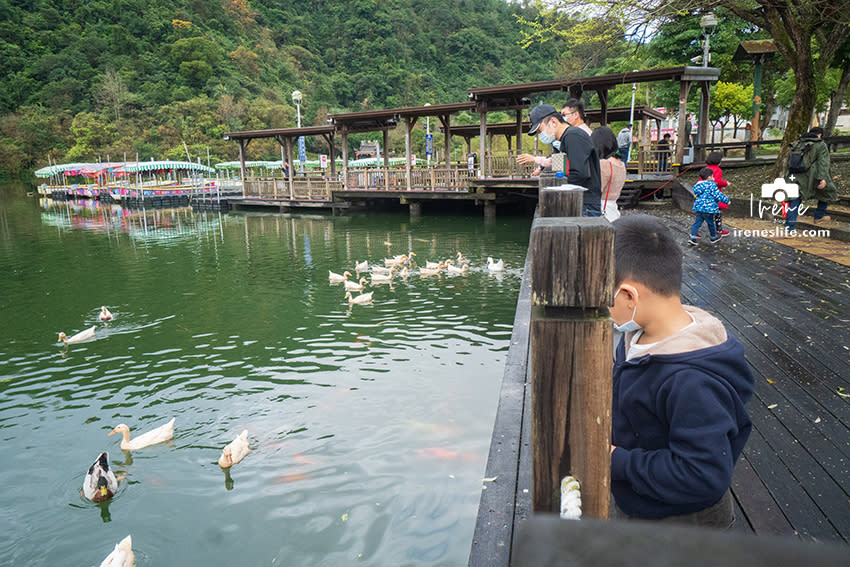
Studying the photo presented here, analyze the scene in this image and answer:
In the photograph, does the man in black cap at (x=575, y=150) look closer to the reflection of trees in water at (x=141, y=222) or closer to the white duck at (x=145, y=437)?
the white duck at (x=145, y=437)

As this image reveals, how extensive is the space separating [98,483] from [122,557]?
103 centimetres

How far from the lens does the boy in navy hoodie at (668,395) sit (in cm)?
136

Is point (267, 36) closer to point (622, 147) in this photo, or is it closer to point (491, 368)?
point (622, 147)

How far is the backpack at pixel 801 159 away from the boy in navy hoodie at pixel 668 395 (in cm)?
858

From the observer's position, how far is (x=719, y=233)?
8656 millimetres

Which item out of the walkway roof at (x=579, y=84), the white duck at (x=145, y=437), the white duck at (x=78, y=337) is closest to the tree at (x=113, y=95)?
the walkway roof at (x=579, y=84)

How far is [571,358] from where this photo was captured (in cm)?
121

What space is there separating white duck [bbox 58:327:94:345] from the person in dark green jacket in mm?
10721

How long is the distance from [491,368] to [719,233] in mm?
4756

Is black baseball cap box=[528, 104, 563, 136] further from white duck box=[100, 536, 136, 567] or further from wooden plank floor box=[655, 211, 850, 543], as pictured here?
white duck box=[100, 536, 136, 567]

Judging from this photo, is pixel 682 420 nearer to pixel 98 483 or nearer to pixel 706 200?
pixel 98 483

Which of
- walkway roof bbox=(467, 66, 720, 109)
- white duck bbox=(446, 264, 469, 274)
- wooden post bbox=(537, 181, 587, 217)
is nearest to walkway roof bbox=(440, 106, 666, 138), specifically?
walkway roof bbox=(467, 66, 720, 109)

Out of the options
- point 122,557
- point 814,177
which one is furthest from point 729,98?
point 122,557

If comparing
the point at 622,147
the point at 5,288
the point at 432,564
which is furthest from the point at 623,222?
the point at 622,147
